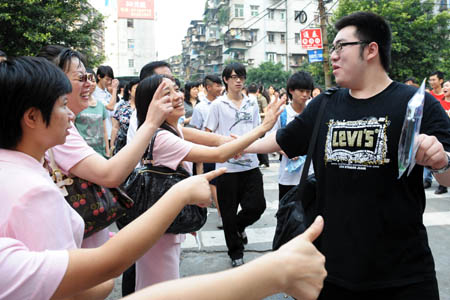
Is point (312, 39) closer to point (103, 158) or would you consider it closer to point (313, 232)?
point (103, 158)

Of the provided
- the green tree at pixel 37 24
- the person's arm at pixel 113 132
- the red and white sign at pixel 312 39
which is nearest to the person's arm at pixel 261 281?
the person's arm at pixel 113 132

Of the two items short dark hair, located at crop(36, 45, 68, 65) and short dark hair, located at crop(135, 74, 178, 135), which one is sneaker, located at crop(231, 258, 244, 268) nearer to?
short dark hair, located at crop(135, 74, 178, 135)

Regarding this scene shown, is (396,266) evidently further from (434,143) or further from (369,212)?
(434,143)

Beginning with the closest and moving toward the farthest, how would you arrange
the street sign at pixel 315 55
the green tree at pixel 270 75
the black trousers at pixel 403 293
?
the black trousers at pixel 403 293 → the street sign at pixel 315 55 → the green tree at pixel 270 75

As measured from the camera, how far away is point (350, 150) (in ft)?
6.38

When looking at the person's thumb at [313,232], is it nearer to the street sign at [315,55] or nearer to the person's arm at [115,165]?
the person's arm at [115,165]

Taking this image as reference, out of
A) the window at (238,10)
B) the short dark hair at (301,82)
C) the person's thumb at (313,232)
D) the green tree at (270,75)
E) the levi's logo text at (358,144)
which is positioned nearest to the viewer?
the person's thumb at (313,232)

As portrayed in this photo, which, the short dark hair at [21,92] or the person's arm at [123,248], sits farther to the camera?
the short dark hair at [21,92]

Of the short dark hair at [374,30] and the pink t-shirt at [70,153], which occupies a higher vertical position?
the short dark hair at [374,30]

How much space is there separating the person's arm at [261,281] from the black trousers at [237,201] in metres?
3.07

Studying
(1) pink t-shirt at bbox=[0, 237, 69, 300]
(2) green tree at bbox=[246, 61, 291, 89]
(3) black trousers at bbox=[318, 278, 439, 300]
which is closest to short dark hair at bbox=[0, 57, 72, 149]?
(1) pink t-shirt at bbox=[0, 237, 69, 300]

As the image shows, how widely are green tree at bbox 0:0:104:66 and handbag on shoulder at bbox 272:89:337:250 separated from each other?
30.7 ft

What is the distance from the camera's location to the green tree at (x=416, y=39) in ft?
66.1

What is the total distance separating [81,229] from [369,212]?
1.35 m
